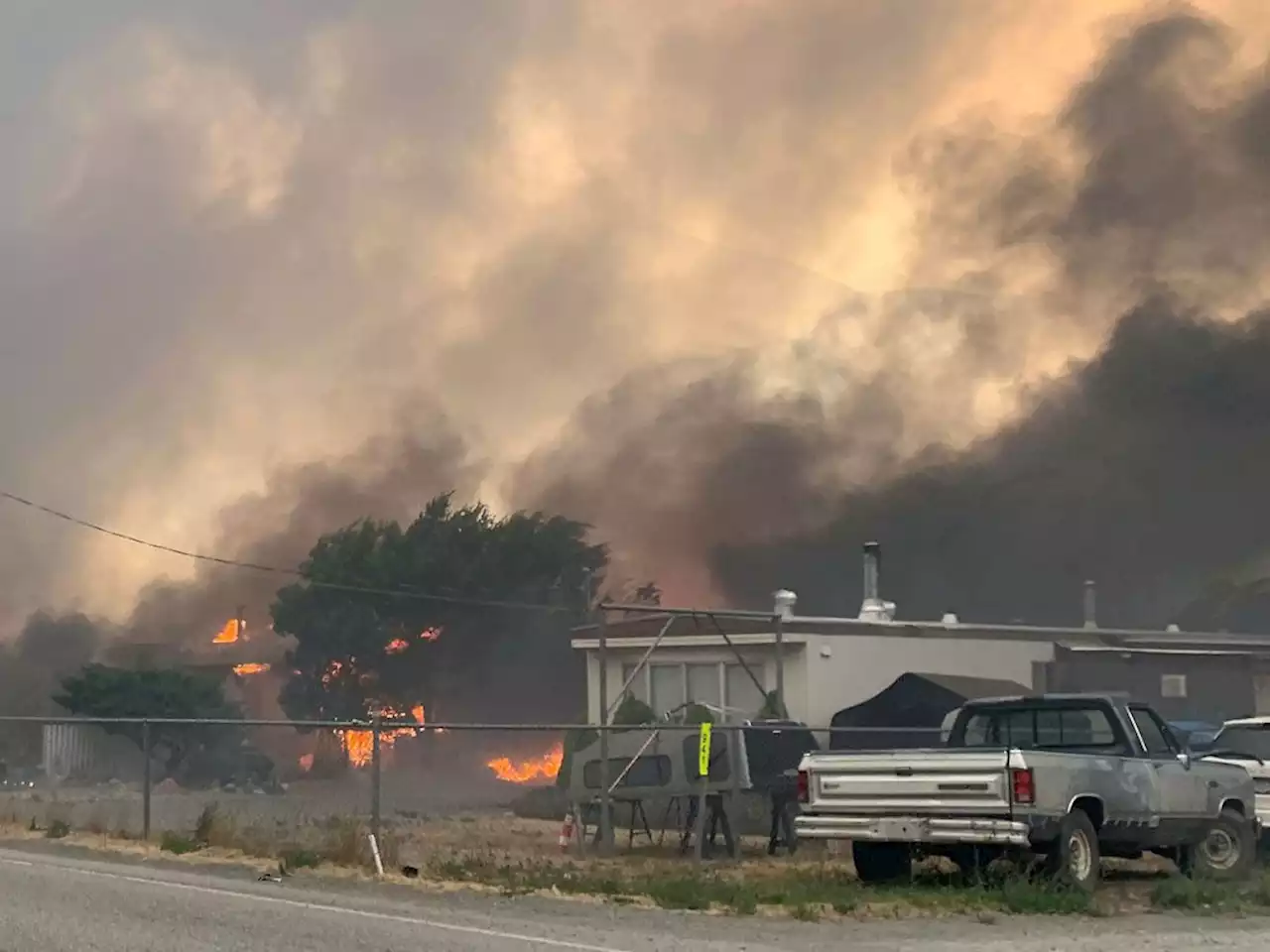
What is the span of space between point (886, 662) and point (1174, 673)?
889 centimetres

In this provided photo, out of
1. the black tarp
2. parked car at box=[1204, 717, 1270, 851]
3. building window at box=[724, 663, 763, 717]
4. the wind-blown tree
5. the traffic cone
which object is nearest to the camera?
parked car at box=[1204, 717, 1270, 851]

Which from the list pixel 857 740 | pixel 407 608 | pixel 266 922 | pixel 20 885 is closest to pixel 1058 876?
pixel 266 922

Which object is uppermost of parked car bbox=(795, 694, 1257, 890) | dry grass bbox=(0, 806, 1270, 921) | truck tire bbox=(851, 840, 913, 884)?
parked car bbox=(795, 694, 1257, 890)

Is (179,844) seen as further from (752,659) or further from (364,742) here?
(364,742)

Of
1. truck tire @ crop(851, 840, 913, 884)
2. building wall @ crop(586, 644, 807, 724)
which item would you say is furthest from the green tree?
truck tire @ crop(851, 840, 913, 884)

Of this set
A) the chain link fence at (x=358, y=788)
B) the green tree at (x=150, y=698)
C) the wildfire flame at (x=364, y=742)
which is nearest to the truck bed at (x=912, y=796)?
the chain link fence at (x=358, y=788)

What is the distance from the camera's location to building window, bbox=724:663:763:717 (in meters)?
26.0

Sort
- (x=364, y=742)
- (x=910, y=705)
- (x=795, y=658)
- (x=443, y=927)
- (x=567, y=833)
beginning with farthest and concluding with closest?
1. (x=364, y=742)
2. (x=795, y=658)
3. (x=910, y=705)
4. (x=567, y=833)
5. (x=443, y=927)

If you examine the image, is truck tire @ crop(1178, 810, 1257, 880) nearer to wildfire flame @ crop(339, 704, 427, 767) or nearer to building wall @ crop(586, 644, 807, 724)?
building wall @ crop(586, 644, 807, 724)

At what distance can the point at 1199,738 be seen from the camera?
73.0 feet

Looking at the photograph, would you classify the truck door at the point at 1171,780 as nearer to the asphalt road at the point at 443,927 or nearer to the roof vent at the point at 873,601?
the asphalt road at the point at 443,927

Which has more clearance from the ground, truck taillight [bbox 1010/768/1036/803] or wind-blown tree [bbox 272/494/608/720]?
wind-blown tree [bbox 272/494/608/720]

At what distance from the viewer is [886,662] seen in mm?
27203

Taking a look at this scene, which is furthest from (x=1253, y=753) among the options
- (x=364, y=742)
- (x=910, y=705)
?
(x=364, y=742)
